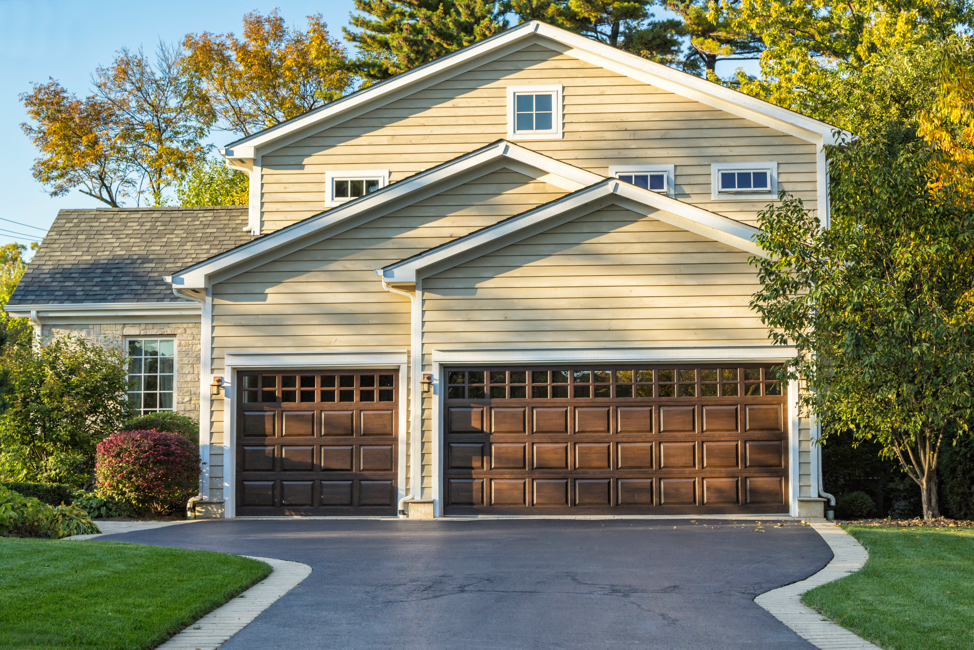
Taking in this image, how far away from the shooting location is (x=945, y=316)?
11180 mm

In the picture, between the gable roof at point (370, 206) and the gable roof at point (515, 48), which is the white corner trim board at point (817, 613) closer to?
the gable roof at point (370, 206)

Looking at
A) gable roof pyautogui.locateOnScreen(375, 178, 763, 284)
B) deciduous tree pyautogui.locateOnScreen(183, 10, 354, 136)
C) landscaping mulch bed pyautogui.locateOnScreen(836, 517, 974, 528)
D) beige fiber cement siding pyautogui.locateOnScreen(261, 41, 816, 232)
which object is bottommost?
landscaping mulch bed pyautogui.locateOnScreen(836, 517, 974, 528)

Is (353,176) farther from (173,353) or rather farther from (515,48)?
(173,353)

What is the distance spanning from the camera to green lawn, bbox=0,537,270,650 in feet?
18.9

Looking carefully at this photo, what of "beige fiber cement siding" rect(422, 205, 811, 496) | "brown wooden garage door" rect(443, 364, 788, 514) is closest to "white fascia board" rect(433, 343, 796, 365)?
"beige fiber cement siding" rect(422, 205, 811, 496)

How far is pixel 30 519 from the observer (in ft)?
36.1

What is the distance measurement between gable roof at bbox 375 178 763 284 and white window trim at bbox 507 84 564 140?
11.3 feet

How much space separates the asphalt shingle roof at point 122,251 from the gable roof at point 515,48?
2.47m

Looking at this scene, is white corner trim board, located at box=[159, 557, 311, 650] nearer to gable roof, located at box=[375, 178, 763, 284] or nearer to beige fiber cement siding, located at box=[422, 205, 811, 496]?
beige fiber cement siding, located at box=[422, 205, 811, 496]

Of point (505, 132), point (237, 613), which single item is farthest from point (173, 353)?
point (237, 613)

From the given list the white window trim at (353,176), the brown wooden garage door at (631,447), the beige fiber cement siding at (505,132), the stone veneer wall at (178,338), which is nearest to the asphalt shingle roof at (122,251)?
the stone veneer wall at (178,338)

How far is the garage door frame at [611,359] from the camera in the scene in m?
13.7

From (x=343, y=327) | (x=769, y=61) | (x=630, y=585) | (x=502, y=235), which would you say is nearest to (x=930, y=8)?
(x=769, y=61)

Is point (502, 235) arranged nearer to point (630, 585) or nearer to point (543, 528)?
point (543, 528)
